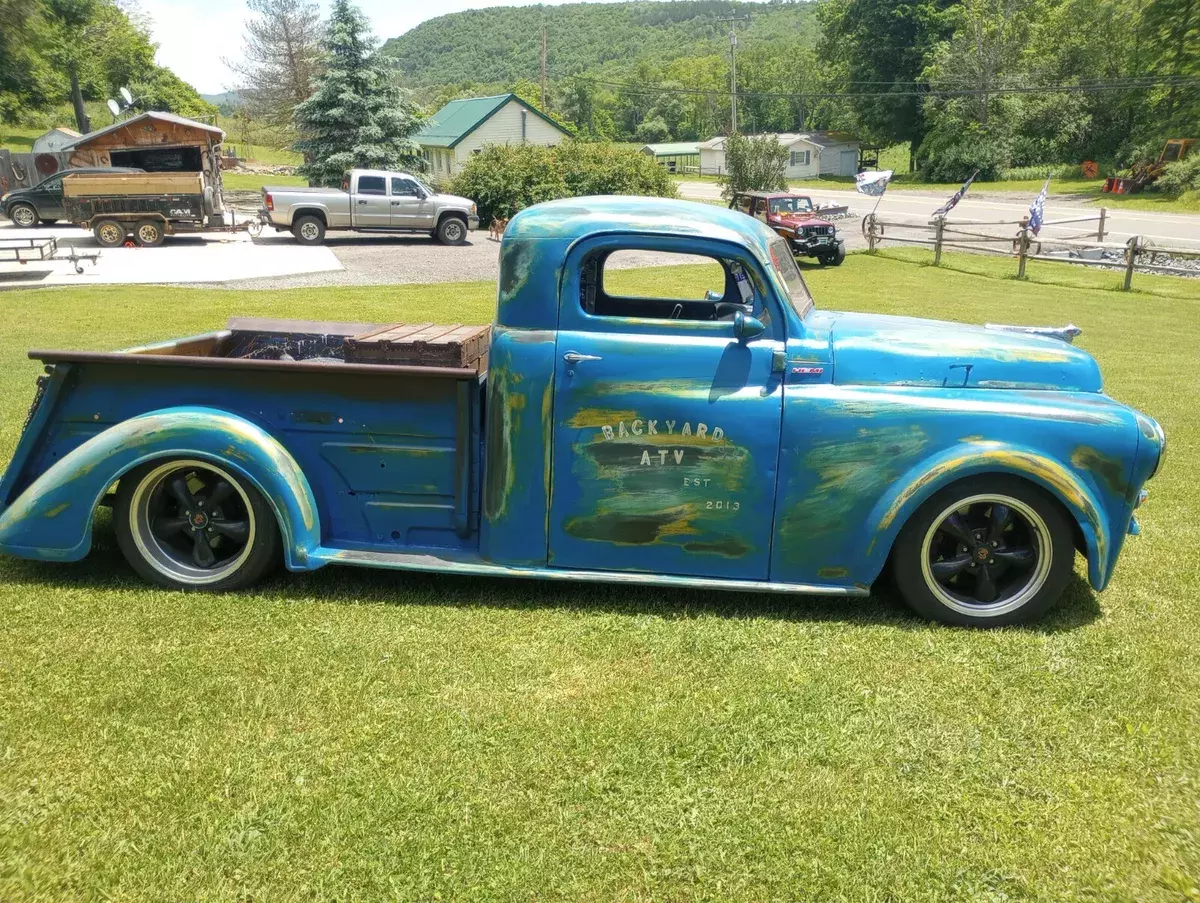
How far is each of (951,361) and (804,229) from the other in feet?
61.6

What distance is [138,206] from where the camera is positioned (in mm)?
22250

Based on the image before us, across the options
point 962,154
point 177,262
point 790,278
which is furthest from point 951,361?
point 962,154

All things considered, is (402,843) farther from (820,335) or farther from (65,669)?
(820,335)

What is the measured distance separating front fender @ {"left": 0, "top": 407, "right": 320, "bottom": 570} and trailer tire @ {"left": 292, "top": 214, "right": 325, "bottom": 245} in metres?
20.9

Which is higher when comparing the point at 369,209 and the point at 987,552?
the point at 369,209

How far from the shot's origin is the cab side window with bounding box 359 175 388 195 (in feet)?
79.6

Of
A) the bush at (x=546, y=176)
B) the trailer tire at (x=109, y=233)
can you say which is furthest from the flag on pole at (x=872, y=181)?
the trailer tire at (x=109, y=233)

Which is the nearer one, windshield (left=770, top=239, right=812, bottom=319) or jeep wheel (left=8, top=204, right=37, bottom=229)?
windshield (left=770, top=239, right=812, bottom=319)

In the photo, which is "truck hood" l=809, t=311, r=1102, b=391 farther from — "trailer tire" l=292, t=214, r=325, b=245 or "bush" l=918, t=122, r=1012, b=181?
"bush" l=918, t=122, r=1012, b=181

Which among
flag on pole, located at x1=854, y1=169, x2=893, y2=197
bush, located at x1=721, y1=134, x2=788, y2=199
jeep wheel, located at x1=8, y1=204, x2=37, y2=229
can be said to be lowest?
jeep wheel, located at x1=8, y1=204, x2=37, y2=229

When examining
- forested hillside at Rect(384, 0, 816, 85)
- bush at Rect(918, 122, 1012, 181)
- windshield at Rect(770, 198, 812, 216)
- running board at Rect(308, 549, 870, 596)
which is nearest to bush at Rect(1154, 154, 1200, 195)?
bush at Rect(918, 122, 1012, 181)

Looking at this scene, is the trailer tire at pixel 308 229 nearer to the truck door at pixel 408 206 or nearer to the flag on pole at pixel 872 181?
the truck door at pixel 408 206

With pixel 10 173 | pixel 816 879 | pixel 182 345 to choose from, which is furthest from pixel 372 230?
pixel 816 879

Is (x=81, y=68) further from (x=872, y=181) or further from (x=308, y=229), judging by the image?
(x=872, y=181)
